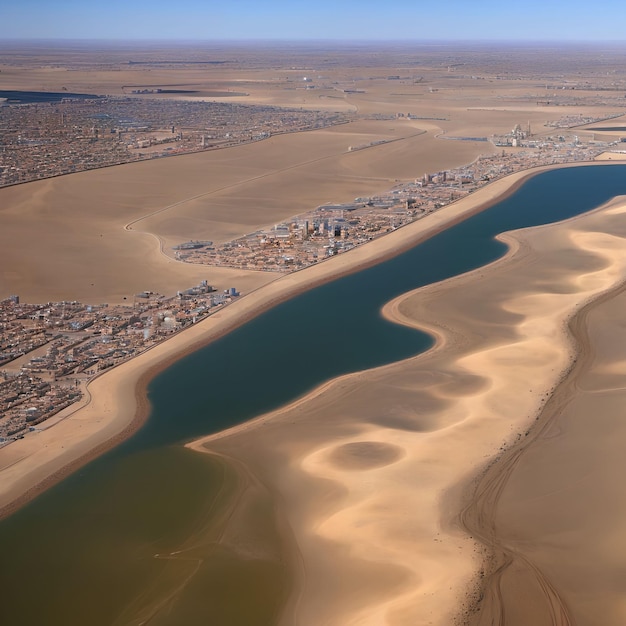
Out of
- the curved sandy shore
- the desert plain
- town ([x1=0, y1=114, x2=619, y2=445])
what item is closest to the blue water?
the desert plain

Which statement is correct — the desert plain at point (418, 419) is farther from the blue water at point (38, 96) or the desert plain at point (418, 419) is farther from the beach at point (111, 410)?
the blue water at point (38, 96)

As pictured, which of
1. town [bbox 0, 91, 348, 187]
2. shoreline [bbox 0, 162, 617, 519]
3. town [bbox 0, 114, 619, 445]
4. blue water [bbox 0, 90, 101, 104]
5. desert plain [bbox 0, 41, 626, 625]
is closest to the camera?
desert plain [bbox 0, 41, 626, 625]

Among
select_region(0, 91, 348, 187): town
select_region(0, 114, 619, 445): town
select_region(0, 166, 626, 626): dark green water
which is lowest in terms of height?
select_region(0, 166, 626, 626): dark green water

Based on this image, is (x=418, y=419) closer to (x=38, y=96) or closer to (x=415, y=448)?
(x=415, y=448)

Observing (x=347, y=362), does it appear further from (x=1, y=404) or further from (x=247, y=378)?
(x=1, y=404)

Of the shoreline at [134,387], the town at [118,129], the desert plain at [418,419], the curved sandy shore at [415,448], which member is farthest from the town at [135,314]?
the town at [118,129]

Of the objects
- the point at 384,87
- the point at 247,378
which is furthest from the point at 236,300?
the point at 384,87

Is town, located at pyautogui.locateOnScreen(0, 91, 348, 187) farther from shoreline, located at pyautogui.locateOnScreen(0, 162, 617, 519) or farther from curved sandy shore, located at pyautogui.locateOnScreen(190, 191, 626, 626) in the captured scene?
curved sandy shore, located at pyautogui.locateOnScreen(190, 191, 626, 626)
